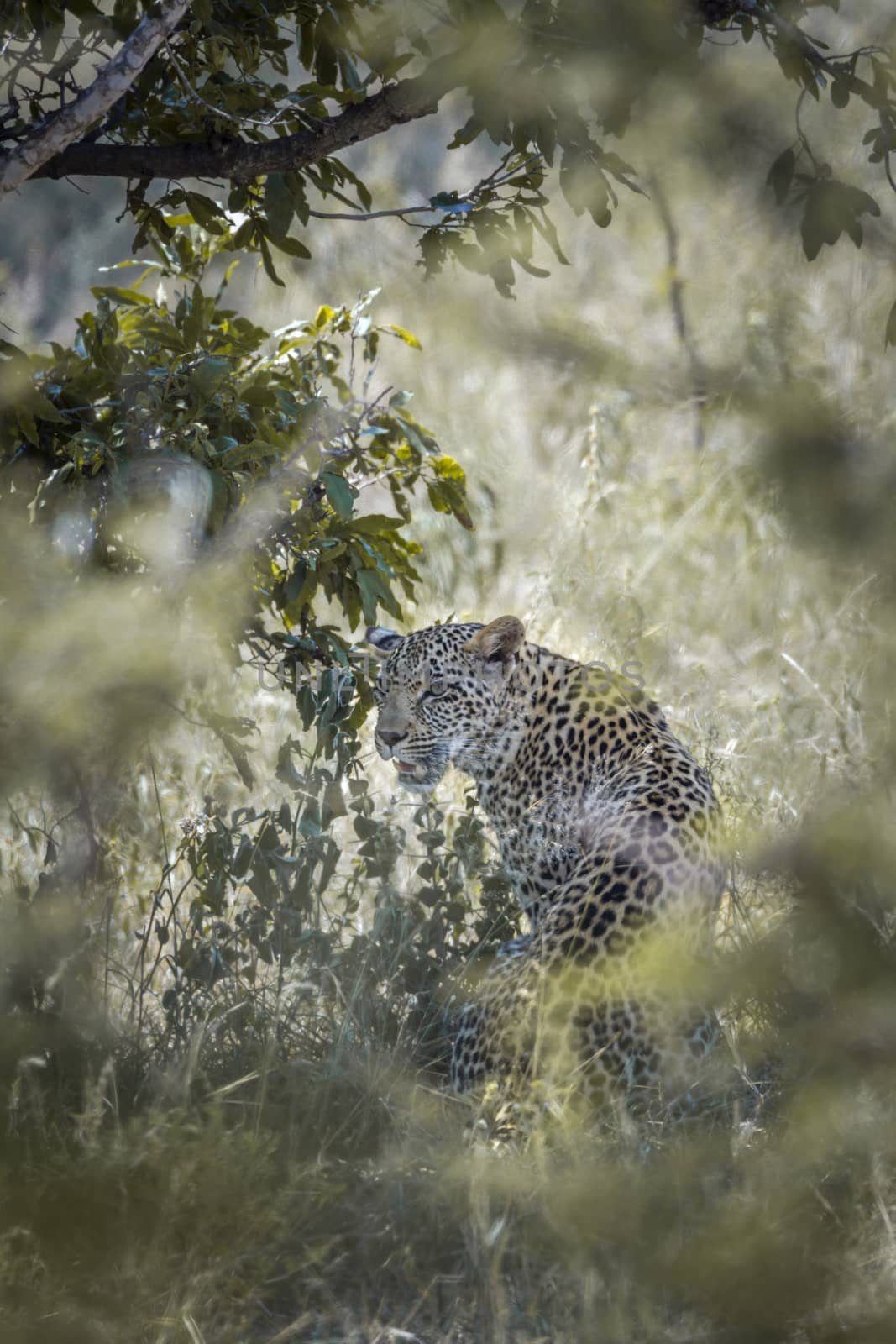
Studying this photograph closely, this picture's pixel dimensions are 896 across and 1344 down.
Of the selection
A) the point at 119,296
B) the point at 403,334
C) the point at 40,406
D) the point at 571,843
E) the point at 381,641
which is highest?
the point at 119,296

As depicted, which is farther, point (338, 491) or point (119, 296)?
point (119, 296)


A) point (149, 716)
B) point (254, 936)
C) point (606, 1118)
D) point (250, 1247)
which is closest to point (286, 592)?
point (254, 936)

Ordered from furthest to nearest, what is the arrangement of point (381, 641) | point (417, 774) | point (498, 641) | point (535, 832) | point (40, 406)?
point (381, 641)
point (417, 774)
point (498, 641)
point (535, 832)
point (40, 406)

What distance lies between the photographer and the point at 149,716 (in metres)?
1.75

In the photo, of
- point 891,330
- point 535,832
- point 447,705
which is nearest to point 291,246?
point 447,705

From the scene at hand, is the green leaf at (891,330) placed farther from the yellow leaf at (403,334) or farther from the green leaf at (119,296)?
the green leaf at (119,296)

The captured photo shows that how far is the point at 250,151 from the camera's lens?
3.70 m

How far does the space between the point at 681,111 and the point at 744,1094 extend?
2.91m

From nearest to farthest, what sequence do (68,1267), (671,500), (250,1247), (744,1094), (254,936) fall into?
(68,1267)
(250,1247)
(744,1094)
(254,936)
(671,500)

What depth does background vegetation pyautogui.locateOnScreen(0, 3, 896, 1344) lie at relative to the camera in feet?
4.46

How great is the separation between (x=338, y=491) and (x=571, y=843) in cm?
139

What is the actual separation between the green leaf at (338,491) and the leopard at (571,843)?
0.96 meters

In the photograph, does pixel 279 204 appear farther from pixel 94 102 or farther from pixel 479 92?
pixel 479 92

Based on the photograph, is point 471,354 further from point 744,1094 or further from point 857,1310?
Answer: point 744,1094
